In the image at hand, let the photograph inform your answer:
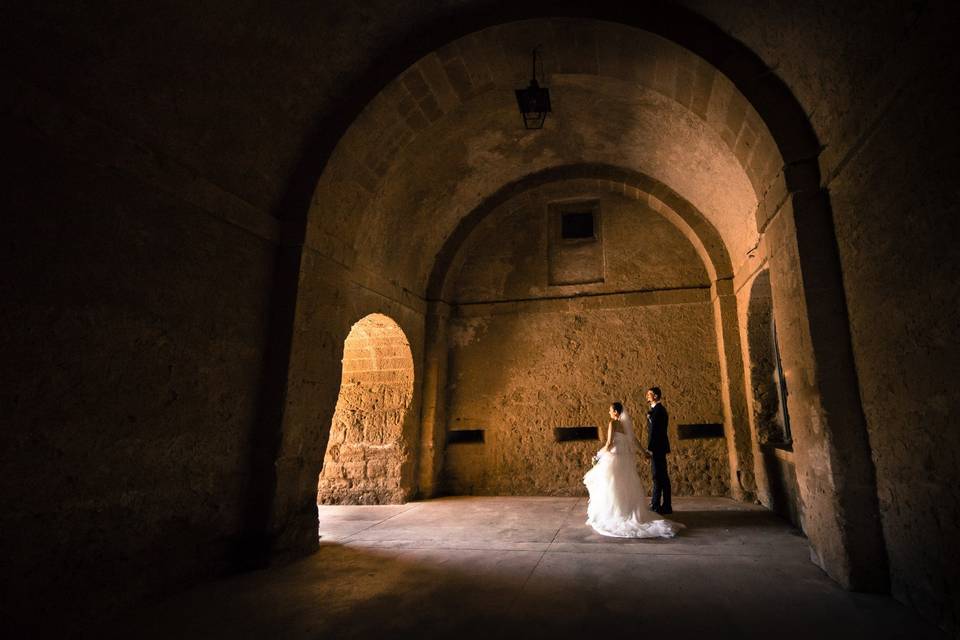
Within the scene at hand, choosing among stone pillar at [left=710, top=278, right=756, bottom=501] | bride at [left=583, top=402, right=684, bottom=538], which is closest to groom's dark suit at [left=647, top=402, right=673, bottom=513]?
bride at [left=583, top=402, right=684, bottom=538]

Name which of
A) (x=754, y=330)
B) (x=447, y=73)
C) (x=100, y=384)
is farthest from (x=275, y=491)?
(x=754, y=330)

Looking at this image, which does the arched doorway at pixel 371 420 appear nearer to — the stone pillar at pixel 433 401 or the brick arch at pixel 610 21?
the stone pillar at pixel 433 401

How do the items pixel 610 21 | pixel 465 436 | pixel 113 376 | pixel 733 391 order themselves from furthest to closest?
pixel 465 436 < pixel 733 391 < pixel 610 21 < pixel 113 376

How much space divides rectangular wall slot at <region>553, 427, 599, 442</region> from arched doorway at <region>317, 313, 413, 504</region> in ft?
8.18

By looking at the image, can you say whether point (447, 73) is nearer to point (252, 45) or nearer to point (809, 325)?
point (252, 45)

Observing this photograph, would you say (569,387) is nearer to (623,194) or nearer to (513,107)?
(623,194)

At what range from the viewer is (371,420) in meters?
7.49

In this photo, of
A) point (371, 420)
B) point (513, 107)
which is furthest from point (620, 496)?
point (513, 107)

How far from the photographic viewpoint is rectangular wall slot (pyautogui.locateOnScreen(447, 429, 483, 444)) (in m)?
8.19

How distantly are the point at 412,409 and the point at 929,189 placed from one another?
6497mm

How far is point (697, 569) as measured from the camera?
3.72 meters

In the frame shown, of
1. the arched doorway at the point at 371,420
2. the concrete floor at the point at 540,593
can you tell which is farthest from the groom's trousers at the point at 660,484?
the arched doorway at the point at 371,420

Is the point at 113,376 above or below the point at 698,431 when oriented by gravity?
above

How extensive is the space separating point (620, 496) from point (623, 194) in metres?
5.22
